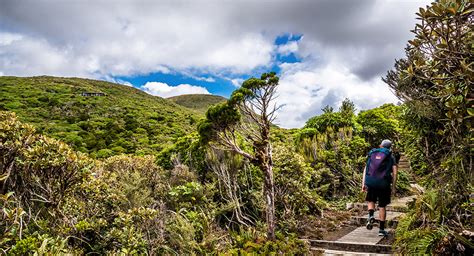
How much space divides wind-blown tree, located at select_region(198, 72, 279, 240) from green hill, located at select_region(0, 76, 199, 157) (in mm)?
17362

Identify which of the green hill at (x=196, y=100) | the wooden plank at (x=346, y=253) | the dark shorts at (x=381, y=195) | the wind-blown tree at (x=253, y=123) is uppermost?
the green hill at (x=196, y=100)

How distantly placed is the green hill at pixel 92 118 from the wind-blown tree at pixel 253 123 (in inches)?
684

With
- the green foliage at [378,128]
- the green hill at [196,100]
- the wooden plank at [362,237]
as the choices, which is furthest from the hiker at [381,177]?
the green hill at [196,100]

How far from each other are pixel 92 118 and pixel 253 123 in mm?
34456

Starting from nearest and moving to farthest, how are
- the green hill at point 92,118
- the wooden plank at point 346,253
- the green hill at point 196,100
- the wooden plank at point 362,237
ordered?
the wooden plank at point 346,253 → the wooden plank at point 362,237 → the green hill at point 92,118 → the green hill at point 196,100

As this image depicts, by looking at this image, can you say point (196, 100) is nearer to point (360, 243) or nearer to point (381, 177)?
point (381, 177)

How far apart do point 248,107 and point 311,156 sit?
21.1ft

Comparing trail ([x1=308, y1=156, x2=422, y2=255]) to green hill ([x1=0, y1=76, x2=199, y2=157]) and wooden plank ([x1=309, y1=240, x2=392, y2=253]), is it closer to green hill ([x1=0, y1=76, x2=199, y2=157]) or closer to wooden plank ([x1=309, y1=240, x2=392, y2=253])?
wooden plank ([x1=309, y1=240, x2=392, y2=253])

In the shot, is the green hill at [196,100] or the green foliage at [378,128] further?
the green hill at [196,100]

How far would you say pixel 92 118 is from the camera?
37.6 metres

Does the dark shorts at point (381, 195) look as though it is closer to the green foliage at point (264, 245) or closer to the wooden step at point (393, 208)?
the green foliage at point (264, 245)

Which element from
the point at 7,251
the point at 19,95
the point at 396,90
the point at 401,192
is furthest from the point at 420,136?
the point at 19,95

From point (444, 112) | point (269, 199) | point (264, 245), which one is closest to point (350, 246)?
point (264, 245)

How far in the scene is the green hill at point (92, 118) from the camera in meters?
27.7
